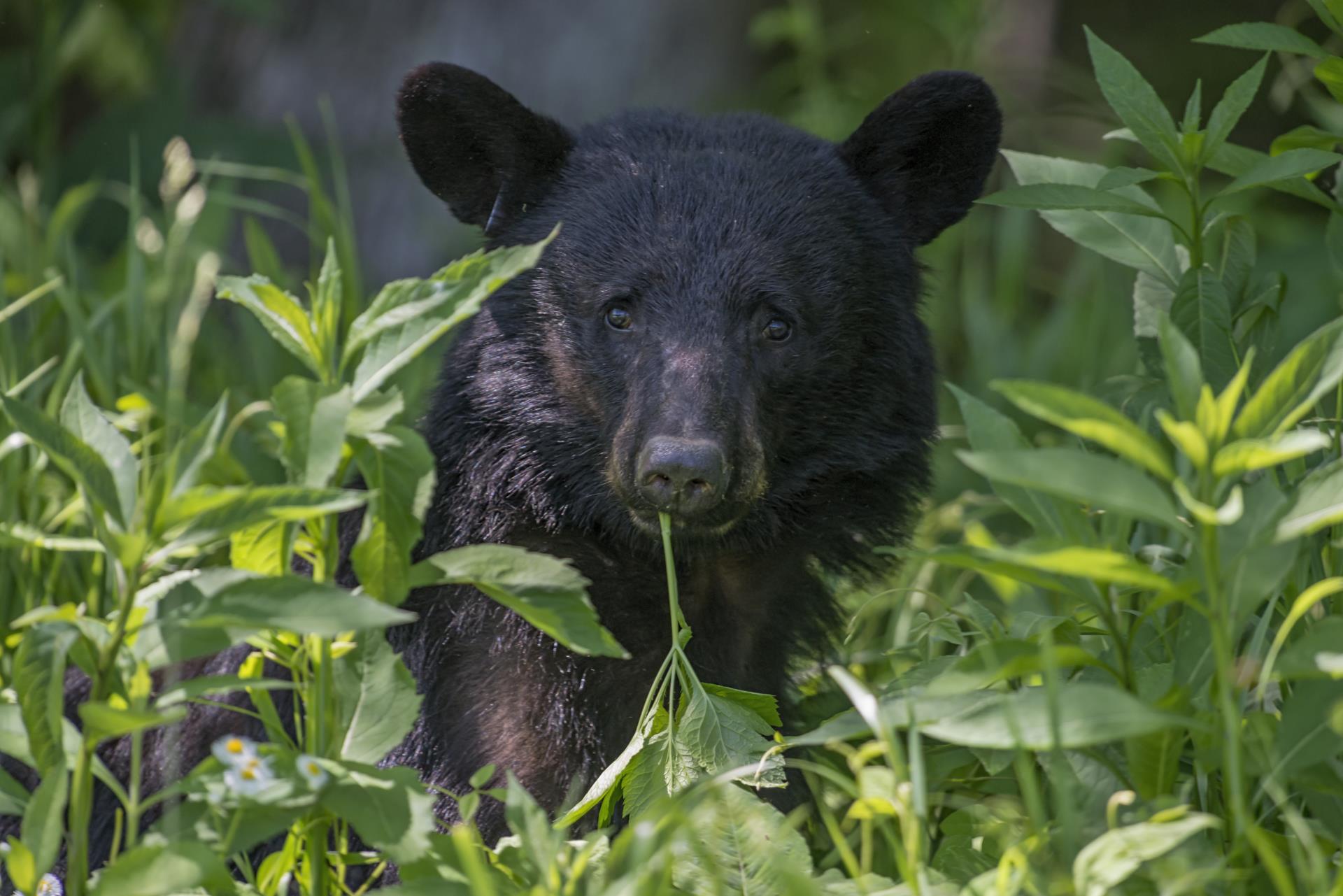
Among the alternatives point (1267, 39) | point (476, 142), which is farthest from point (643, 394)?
point (1267, 39)

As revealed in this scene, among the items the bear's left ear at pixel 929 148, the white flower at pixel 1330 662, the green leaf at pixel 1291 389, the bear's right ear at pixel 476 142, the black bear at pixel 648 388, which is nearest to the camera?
the white flower at pixel 1330 662

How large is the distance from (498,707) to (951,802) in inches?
36.5

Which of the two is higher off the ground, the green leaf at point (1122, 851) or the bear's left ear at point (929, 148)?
the bear's left ear at point (929, 148)

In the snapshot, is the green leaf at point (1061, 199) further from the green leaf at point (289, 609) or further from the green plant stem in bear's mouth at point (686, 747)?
the green leaf at point (289, 609)

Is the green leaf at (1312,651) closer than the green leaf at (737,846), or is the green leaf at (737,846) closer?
the green leaf at (1312,651)

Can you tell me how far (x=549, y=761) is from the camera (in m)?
2.88

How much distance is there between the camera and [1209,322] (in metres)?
2.82

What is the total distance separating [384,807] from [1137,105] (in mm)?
1877

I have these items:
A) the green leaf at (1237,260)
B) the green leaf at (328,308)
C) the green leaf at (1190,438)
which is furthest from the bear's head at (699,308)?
the green leaf at (1190,438)

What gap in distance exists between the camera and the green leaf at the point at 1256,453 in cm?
188

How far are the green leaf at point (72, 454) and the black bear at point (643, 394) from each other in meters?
1.05

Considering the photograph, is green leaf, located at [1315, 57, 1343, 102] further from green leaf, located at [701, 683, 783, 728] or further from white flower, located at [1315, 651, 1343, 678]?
green leaf, located at [701, 683, 783, 728]

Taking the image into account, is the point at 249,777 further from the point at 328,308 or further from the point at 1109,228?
the point at 1109,228

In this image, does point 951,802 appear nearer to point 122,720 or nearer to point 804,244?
point 804,244
